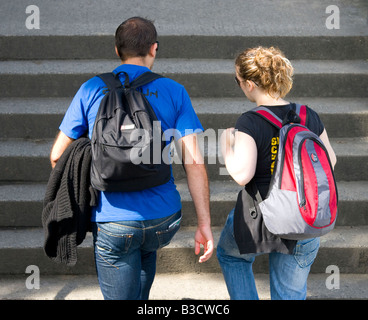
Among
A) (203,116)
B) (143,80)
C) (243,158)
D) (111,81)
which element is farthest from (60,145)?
(203,116)

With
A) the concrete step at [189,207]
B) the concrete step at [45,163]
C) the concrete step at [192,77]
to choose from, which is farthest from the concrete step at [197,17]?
the concrete step at [189,207]

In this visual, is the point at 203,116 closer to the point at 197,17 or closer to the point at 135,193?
the point at 197,17

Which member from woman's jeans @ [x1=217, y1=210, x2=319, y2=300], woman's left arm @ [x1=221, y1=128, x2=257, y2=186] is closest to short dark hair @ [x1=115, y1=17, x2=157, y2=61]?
woman's left arm @ [x1=221, y1=128, x2=257, y2=186]

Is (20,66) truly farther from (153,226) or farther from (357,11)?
(357,11)

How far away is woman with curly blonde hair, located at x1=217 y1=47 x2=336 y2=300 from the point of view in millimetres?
2320

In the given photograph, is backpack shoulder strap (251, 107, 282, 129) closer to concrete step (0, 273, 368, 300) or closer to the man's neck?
the man's neck

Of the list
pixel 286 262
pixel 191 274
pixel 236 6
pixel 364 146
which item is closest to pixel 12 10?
pixel 236 6

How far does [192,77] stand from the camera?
436 cm

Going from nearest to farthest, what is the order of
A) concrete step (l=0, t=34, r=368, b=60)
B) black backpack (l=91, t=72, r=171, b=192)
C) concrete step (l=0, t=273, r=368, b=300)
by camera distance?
black backpack (l=91, t=72, r=171, b=192), concrete step (l=0, t=273, r=368, b=300), concrete step (l=0, t=34, r=368, b=60)

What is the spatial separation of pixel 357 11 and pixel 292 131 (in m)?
3.47

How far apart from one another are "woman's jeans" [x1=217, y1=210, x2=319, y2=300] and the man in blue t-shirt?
323 mm

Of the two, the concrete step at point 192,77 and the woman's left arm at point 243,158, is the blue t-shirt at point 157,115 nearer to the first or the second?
the woman's left arm at point 243,158

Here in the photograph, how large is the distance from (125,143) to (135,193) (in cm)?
28

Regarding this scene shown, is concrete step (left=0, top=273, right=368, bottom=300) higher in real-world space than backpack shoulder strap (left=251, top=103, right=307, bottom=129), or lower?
lower
